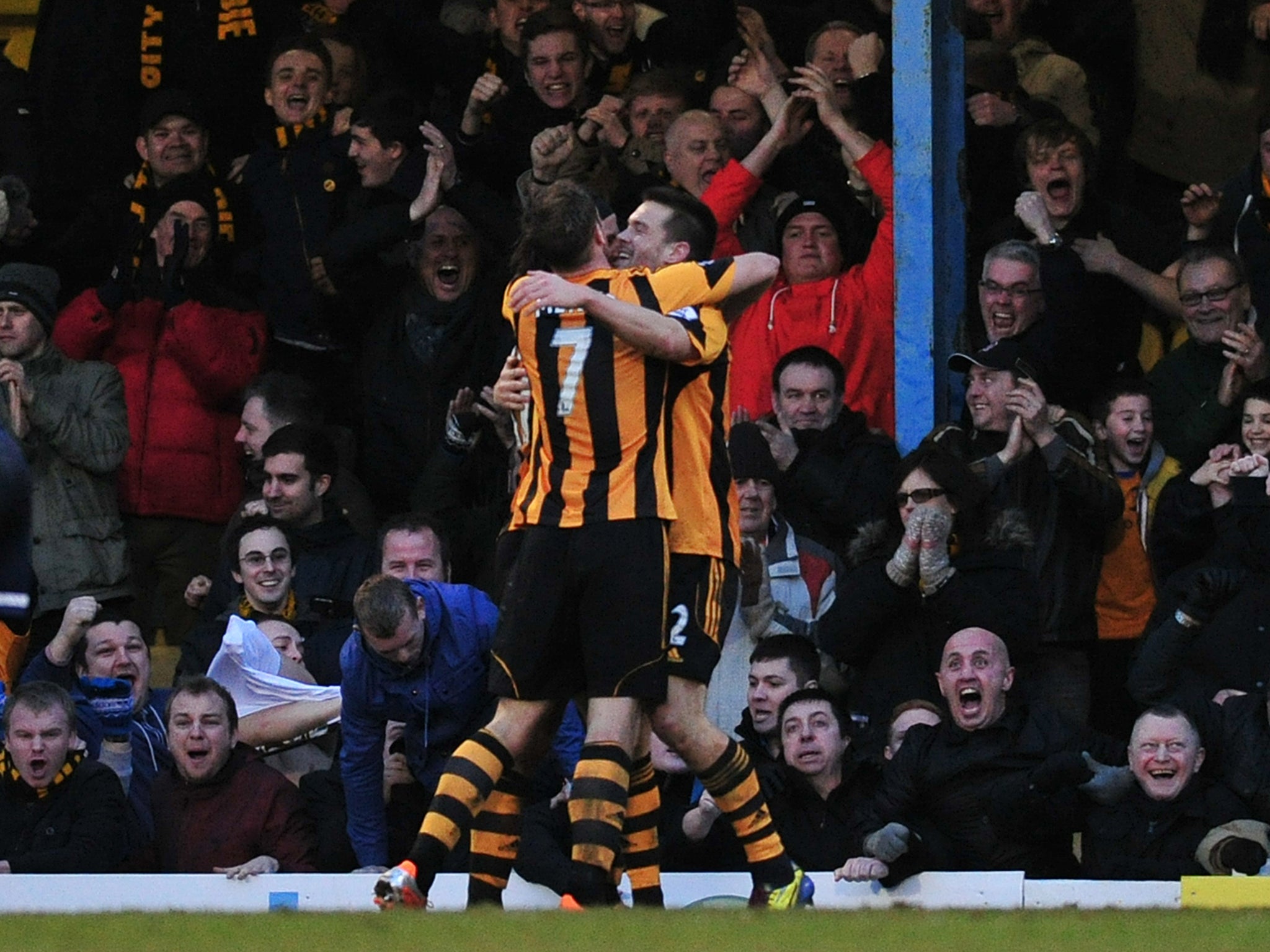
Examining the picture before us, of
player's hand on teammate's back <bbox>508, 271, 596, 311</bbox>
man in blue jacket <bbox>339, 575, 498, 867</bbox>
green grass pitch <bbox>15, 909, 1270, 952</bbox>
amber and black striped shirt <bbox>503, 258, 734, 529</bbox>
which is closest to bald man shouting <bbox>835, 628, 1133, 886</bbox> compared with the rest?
man in blue jacket <bbox>339, 575, 498, 867</bbox>

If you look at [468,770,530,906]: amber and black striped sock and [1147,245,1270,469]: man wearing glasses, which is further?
[1147,245,1270,469]: man wearing glasses

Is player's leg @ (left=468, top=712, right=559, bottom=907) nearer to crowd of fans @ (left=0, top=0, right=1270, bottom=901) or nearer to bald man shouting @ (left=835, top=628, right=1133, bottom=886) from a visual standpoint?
crowd of fans @ (left=0, top=0, right=1270, bottom=901)

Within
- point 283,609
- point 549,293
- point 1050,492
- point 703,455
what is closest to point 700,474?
point 703,455

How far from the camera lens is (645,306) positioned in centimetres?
720

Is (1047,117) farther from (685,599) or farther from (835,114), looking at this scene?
(685,599)

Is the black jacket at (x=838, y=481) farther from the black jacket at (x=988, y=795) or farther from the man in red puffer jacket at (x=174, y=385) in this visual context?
the man in red puffer jacket at (x=174, y=385)

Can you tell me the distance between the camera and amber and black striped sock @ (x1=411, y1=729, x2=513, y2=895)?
7059 millimetres

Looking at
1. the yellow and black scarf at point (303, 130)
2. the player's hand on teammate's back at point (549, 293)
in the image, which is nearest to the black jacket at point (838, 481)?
the player's hand on teammate's back at point (549, 293)

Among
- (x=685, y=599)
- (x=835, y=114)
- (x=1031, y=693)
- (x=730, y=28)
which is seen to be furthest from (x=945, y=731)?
(x=730, y=28)

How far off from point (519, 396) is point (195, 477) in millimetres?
4209

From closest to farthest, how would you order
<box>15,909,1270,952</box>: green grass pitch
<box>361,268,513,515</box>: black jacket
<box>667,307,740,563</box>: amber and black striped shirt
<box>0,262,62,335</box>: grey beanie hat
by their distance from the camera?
1. <box>15,909,1270,952</box>: green grass pitch
2. <box>667,307,740,563</box>: amber and black striped shirt
3. <box>0,262,62,335</box>: grey beanie hat
4. <box>361,268,513,515</box>: black jacket

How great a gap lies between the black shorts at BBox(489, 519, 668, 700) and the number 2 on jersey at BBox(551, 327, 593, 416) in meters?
0.38

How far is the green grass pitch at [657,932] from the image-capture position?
541cm

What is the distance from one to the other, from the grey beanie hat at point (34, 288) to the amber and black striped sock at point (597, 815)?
15.0ft
